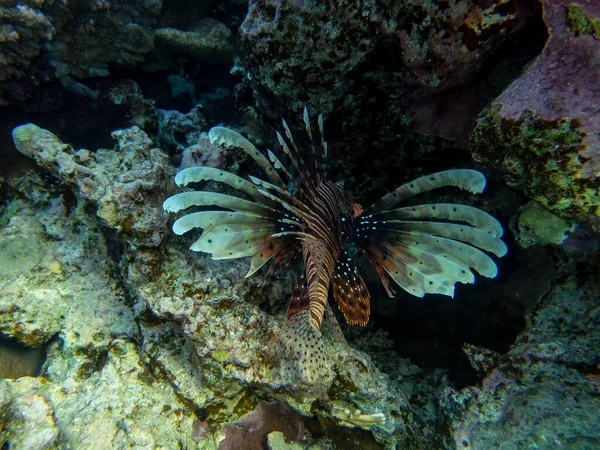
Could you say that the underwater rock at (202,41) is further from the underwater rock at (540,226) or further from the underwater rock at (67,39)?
the underwater rock at (540,226)

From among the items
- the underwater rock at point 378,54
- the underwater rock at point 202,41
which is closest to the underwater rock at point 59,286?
the underwater rock at point 378,54

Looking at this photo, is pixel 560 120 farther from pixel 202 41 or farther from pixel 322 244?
pixel 202 41

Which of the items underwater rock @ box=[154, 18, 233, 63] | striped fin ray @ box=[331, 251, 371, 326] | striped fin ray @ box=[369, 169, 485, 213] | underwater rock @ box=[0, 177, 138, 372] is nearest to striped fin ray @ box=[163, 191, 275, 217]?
striped fin ray @ box=[331, 251, 371, 326]

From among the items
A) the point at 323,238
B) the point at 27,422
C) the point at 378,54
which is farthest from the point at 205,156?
the point at 27,422

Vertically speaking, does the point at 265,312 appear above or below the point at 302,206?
below

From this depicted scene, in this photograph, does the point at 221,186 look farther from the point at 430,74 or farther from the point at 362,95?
the point at 430,74

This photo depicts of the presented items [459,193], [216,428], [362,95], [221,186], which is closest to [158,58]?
[221,186]

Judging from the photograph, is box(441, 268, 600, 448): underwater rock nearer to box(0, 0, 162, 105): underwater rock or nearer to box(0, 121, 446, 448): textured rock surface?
box(0, 121, 446, 448): textured rock surface
